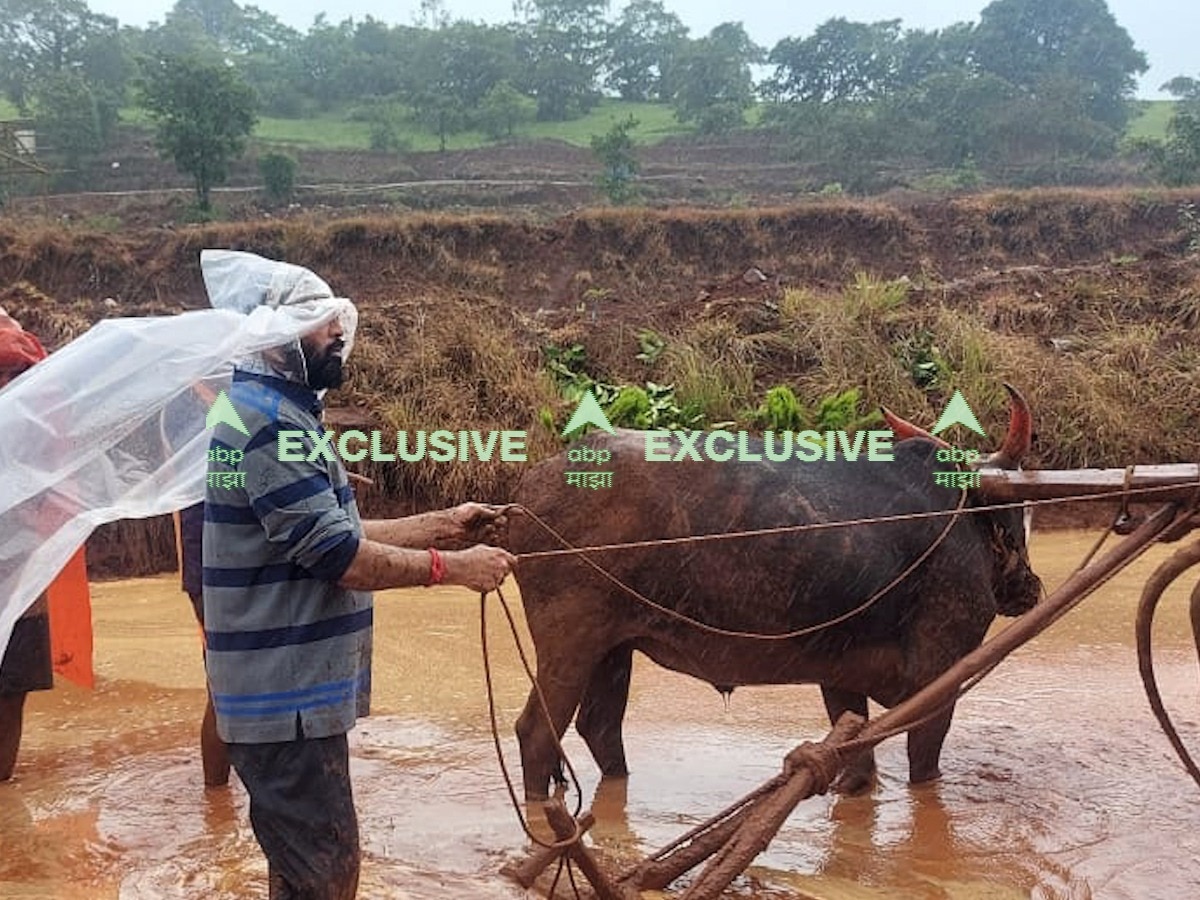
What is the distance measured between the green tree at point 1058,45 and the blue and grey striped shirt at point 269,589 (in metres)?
46.7

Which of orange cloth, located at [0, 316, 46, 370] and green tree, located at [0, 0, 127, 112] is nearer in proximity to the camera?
orange cloth, located at [0, 316, 46, 370]

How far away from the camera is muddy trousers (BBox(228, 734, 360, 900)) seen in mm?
3189

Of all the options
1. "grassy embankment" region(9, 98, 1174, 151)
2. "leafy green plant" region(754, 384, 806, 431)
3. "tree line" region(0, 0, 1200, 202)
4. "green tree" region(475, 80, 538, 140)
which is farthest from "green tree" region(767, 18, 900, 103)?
"leafy green plant" region(754, 384, 806, 431)

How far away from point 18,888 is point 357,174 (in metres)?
32.5

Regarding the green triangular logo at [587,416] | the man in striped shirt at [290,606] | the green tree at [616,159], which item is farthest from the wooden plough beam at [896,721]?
the green tree at [616,159]

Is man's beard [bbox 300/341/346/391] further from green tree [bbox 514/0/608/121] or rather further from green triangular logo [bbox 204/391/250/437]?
green tree [bbox 514/0/608/121]

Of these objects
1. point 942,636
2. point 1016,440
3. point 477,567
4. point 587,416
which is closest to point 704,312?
point 587,416

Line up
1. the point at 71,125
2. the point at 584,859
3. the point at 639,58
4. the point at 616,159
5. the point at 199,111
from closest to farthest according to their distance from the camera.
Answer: the point at 584,859
the point at 199,111
the point at 616,159
the point at 71,125
the point at 639,58

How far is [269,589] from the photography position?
315 cm

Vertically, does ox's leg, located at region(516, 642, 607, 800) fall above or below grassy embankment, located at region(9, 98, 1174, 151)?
below

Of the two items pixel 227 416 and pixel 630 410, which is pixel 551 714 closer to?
pixel 227 416

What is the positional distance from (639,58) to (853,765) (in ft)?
170
